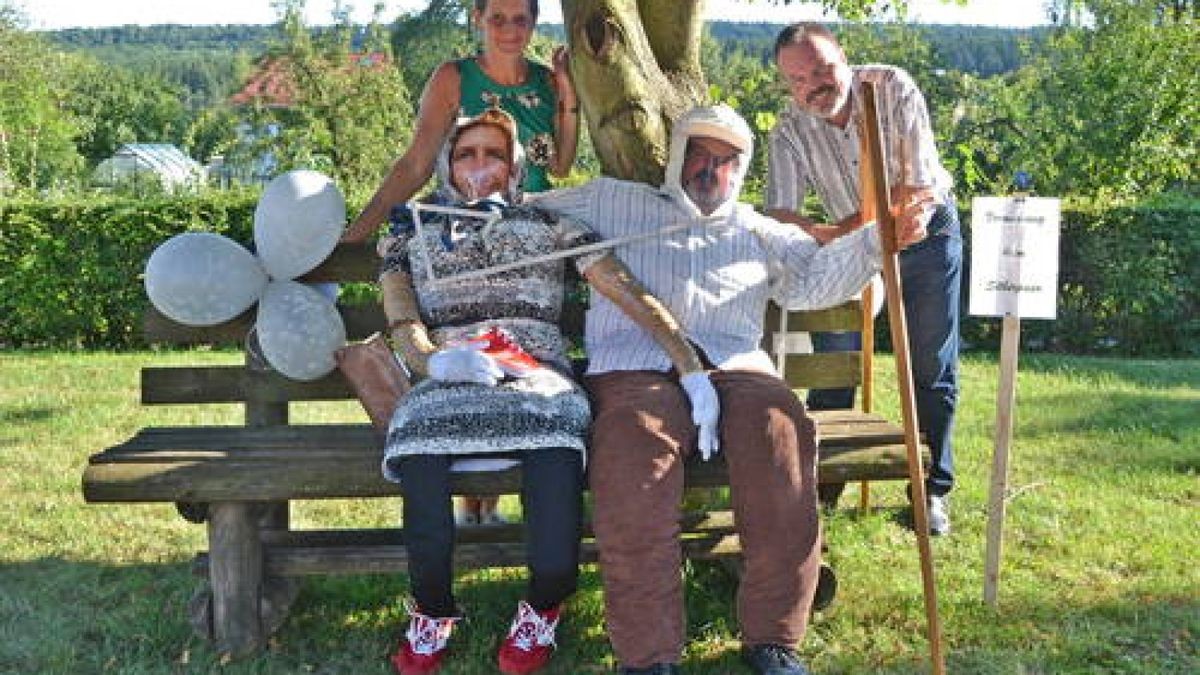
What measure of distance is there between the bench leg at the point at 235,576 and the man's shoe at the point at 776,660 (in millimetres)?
1376

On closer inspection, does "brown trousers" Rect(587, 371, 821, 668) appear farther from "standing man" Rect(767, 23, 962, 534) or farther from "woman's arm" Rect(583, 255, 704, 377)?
"standing man" Rect(767, 23, 962, 534)

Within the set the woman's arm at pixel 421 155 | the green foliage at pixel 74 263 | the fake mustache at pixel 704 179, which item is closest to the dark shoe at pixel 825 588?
the fake mustache at pixel 704 179

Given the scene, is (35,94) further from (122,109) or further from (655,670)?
(122,109)

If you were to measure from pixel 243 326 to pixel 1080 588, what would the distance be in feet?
9.10

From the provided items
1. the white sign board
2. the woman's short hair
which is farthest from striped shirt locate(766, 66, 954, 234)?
the woman's short hair

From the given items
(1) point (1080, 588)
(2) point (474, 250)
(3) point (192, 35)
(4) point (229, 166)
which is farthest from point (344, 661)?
(3) point (192, 35)

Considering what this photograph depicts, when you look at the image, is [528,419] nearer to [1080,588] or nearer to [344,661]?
[344,661]

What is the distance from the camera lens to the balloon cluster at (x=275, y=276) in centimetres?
369

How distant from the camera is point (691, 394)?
11.2 feet

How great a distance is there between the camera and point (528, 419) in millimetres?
3234

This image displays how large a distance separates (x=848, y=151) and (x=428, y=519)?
6.28ft

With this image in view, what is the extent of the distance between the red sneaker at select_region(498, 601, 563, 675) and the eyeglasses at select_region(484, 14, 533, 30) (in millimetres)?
1823

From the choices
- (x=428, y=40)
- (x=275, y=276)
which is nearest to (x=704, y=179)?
(x=275, y=276)

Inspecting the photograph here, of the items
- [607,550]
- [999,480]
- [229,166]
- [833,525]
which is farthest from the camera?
[229,166]
